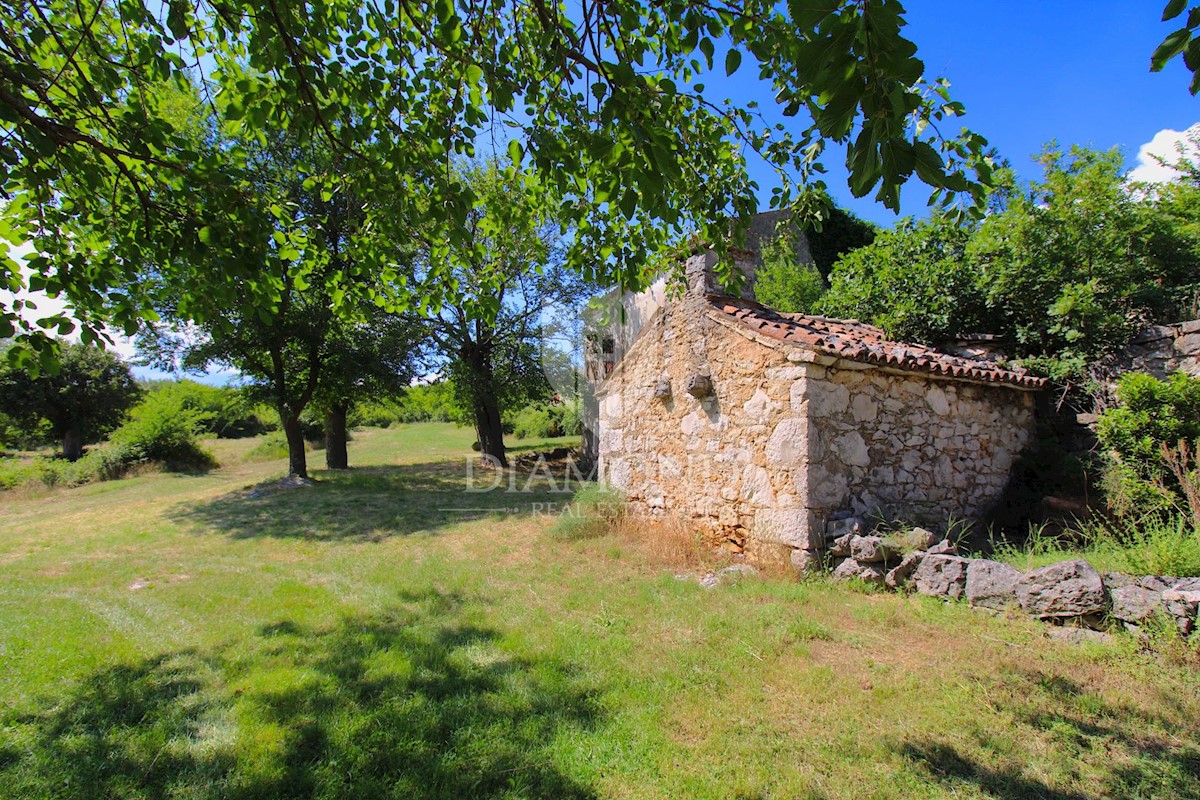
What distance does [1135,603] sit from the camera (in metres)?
3.67

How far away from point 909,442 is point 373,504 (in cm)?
988

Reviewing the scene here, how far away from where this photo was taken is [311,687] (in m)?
3.44

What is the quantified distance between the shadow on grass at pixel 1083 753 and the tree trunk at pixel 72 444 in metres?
27.7

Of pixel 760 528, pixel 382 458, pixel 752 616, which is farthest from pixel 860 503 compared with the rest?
pixel 382 458

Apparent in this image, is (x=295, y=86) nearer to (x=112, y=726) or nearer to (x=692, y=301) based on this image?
(x=112, y=726)

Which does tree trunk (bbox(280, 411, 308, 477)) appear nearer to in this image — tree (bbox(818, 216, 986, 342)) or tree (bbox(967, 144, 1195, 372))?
tree (bbox(818, 216, 986, 342))

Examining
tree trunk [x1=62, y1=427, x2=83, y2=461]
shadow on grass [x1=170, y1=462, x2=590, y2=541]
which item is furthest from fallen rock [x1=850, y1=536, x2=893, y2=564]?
tree trunk [x1=62, y1=427, x2=83, y2=461]

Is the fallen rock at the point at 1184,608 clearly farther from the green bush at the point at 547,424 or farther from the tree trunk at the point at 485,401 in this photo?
the green bush at the point at 547,424

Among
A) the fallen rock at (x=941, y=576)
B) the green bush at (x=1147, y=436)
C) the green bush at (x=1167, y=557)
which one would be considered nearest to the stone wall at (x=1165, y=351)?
the green bush at (x=1147, y=436)

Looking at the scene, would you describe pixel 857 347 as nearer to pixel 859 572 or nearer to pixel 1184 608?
pixel 859 572

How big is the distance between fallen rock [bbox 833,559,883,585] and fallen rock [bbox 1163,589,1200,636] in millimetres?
1919

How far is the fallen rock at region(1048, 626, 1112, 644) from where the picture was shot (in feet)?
12.0

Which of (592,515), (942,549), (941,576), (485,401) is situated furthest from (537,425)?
(941,576)

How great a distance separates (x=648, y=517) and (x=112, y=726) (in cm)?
590
